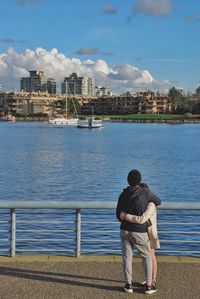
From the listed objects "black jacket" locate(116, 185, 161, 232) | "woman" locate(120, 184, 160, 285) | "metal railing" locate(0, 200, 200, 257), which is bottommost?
"metal railing" locate(0, 200, 200, 257)

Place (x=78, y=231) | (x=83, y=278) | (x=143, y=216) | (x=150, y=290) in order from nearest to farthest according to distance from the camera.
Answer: (x=143, y=216) → (x=150, y=290) → (x=83, y=278) → (x=78, y=231)

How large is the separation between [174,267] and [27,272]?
2.45 meters

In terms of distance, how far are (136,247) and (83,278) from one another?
1.15m

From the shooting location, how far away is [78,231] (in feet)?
33.2

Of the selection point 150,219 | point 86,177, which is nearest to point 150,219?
point 150,219

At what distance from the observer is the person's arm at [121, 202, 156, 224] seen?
8.23 metres

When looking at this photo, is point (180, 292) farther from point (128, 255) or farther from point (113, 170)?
point (113, 170)

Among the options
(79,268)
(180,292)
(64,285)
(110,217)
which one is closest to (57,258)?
(79,268)

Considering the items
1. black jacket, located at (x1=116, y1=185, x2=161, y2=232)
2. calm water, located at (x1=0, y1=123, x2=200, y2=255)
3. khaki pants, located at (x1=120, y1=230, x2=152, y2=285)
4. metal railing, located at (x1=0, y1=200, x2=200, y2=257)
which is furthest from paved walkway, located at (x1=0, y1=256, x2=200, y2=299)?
calm water, located at (x1=0, y1=123, x2=200, y2=255)

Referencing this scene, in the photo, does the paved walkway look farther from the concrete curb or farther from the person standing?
the person standing

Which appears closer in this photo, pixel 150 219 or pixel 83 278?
pixel 150 219

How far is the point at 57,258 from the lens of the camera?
1023 centimetres

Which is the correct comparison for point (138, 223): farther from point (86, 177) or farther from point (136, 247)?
point (86, 177)

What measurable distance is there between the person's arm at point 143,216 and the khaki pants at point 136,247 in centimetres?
23
